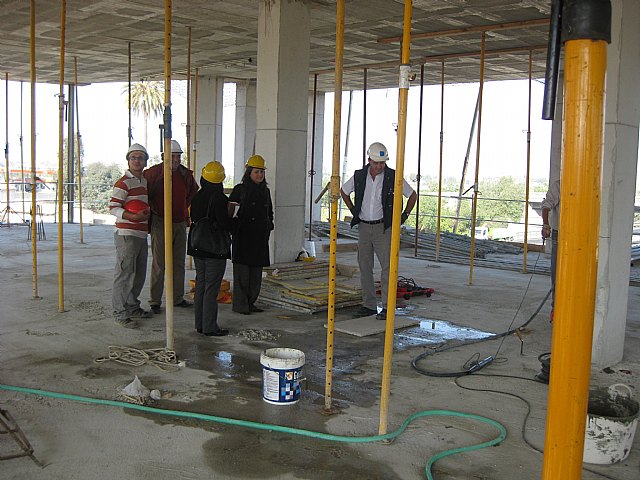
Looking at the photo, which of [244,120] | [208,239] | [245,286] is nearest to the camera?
[208,239]

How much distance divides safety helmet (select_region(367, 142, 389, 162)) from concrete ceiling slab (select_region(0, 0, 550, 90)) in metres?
2.91

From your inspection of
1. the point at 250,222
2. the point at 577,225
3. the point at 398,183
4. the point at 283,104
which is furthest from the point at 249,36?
the point at 577,225

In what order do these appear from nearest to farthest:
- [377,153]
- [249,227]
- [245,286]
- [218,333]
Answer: [218,333], [377,153], [249,227], [245,286]

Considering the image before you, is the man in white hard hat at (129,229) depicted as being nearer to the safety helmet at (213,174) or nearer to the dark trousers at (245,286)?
the safety helmet at (213,174)

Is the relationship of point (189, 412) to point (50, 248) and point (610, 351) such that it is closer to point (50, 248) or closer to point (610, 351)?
point (610, 351)

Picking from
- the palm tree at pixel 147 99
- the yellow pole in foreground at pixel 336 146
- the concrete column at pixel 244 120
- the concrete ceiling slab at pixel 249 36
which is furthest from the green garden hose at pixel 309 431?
the palm tree at pixel 147 99

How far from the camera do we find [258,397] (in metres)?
4.45

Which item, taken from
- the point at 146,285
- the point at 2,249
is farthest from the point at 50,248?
the point at 146,285

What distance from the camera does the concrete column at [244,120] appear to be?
17.4 m

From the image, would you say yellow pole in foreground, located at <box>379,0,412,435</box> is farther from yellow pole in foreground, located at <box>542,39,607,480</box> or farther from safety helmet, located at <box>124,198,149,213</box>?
safety helmet, located at <box>124,198,149,213</box>

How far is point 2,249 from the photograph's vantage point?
11.8 metres

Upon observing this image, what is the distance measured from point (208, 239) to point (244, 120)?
12103 mm

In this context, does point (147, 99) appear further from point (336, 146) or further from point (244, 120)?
point (336, 146)

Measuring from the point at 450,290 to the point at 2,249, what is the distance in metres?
8.18
